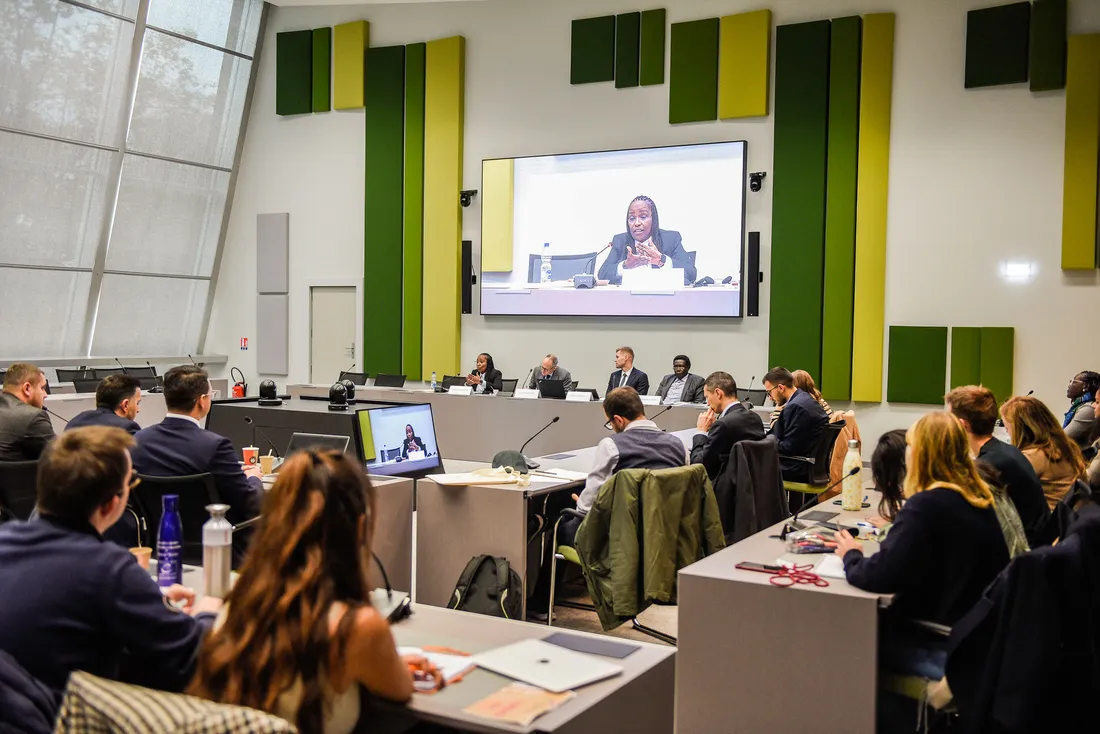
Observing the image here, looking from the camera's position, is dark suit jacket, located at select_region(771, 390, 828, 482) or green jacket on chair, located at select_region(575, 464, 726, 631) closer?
green jacket on chair, located at select_region(575, 464, 726, 631)

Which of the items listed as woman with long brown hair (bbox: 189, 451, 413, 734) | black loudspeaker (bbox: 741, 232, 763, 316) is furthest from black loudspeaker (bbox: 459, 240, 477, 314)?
woman with long brown hair (bbox: 189, 451, 413, 734)

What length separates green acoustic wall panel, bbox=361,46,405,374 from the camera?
12.1 metres

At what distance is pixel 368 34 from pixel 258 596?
11724mm

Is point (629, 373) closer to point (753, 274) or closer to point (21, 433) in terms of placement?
point (753, 274)

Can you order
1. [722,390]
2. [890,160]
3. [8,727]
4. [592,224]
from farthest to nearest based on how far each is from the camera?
[592,224], [890,160], [722,390], [8,727]

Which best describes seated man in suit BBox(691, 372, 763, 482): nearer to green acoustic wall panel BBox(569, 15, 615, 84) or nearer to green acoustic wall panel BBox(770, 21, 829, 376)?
green acoustic wall panel BBox(770, 21, 829, 376)

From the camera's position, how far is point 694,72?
1038 centimetres

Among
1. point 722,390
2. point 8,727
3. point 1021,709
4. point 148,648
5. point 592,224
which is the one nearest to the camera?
point 8,727

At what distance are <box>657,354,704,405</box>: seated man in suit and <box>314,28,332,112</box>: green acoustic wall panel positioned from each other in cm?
599

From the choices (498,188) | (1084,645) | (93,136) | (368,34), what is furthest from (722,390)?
(93,136)

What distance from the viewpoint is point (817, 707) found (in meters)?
2.93

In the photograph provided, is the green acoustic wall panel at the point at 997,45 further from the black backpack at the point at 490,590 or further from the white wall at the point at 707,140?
the black backpack at the point at 490,590

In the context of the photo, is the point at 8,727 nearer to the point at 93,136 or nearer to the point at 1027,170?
the point at 1027,170

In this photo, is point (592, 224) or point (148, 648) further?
point (592, 224)
